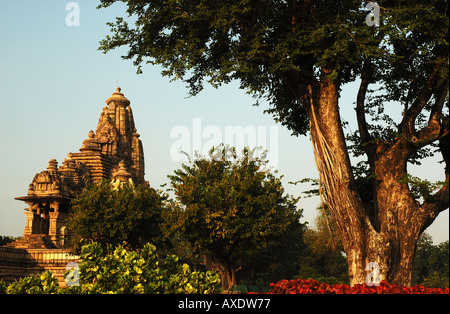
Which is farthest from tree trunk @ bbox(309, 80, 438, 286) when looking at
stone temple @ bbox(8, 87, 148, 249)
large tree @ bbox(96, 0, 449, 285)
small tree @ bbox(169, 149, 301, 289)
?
stone temple @ bbox(8, 87, 148, 249)

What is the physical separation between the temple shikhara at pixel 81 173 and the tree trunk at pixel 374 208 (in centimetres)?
3129

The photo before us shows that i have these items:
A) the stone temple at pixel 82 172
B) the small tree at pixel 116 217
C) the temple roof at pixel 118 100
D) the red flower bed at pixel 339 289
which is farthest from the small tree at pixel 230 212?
the temple roof at pixel 118 100

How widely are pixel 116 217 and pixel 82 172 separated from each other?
20990 millimetres

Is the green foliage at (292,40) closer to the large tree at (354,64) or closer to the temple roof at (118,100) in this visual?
the large tree at (354,64)

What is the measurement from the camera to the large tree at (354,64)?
1491 cm

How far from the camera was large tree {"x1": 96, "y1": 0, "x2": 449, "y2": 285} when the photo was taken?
48.9ft

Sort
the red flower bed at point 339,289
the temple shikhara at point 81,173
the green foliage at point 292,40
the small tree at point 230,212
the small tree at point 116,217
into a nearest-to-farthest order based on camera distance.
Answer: the red flower bed at point 339,289, the green foliage at point 292,40, the small tree at point 230,212, the small tree at point 116,217, the temple shikhara at point 81,173

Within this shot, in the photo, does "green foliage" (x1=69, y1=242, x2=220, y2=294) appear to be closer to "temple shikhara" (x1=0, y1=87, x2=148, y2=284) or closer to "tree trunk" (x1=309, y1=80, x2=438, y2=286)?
"tree trunk" (x1=309, y1=80, x2=438, y2=286)

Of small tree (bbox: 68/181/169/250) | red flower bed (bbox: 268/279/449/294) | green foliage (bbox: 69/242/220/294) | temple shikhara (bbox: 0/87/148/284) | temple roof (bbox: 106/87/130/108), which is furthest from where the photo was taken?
temple roof (bbox: 106/87/130/108)

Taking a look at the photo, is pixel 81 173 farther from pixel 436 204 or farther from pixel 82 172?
pixel 436 204

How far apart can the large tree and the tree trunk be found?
3cm

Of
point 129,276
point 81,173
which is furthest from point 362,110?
point 81,173

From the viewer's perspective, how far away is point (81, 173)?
5841cm

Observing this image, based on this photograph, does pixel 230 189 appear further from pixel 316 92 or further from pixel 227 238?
pixel 316 92
